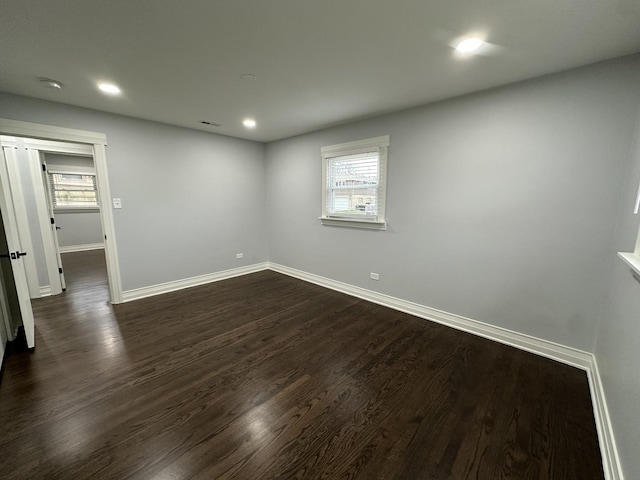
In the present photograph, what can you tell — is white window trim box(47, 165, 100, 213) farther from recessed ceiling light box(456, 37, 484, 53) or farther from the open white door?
recessed ceiling light box(456, 37, 484, 53)

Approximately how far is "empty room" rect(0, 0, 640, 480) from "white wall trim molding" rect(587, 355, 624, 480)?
2 centimetres

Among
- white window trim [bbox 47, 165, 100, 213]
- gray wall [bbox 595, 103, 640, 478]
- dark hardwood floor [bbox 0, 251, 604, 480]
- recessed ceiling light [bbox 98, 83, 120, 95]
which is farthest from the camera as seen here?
white window trim [bbox 47, 165, 100, 213]

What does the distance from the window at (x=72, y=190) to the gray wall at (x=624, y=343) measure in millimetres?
9974

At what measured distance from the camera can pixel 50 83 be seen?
8.01 ft

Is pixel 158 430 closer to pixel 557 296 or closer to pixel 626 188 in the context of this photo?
pixel 557 296

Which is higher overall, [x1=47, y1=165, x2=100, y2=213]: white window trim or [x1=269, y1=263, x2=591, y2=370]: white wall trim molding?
[x1=47, y1=165, x2=100, y2=213]: white window trim

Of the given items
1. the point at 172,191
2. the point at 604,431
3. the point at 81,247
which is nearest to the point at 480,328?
the point at 604,431

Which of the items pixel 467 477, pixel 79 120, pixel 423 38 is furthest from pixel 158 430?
pixel 79 120

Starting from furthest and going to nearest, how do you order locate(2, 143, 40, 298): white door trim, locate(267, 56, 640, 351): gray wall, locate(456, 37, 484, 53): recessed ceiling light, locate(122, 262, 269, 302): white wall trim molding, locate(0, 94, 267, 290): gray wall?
locate(122, 262, 269, 302): white wall trim molding → locate(2, 143, 40, 298): white door trim → locate(0, 94, 267, 290): gray wall → locate(267, 56, 640, 351): gray wall → locate(456, 37, 484, 53): recessed ceiling light

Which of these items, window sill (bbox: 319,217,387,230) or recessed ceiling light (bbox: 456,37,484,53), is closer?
recessed ceiling light (bbox: 456,37,484,53)

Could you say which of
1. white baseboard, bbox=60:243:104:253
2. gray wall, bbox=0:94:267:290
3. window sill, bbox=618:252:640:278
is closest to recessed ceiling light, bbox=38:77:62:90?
gray wall, bbox=0:94:267:290

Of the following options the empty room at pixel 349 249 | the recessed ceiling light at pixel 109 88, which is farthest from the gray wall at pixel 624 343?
the recessed ceiling light at pixel 109 88

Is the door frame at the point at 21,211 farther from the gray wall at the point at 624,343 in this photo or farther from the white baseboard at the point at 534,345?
the gray wall at the point at 624,343

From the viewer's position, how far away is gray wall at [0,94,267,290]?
3387mm
